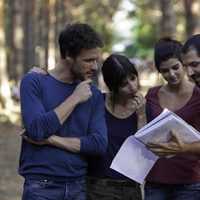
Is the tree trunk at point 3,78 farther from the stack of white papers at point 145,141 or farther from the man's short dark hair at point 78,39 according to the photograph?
the man's short dark hair at point 78,39

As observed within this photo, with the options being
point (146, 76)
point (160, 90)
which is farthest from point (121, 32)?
point (160, 90)

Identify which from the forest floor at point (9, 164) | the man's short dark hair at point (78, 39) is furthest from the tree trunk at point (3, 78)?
the man's short dark hair at point (78, 39)

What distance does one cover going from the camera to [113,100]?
4.25m

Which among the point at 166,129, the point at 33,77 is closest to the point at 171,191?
Answer: the point at 166,129

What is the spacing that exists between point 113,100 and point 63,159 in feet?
2.39

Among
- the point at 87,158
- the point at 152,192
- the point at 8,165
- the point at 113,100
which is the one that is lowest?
the point at 8,165

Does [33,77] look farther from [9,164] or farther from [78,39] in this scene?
[9,164]

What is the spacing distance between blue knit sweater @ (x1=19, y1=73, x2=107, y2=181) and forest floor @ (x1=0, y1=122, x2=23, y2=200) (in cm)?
498

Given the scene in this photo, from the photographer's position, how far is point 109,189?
4133mm

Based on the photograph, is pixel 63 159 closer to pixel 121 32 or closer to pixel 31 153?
pixel 31 153

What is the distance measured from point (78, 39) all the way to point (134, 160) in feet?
2.95

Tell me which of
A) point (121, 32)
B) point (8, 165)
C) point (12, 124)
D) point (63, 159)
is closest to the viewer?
point (63, 159)

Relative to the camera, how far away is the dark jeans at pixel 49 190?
369 cm

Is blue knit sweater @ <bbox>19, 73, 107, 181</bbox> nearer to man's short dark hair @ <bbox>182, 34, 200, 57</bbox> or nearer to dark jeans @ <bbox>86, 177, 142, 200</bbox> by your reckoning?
dark jeans @ <bbox>86, 177, 142, 200</bbox>
